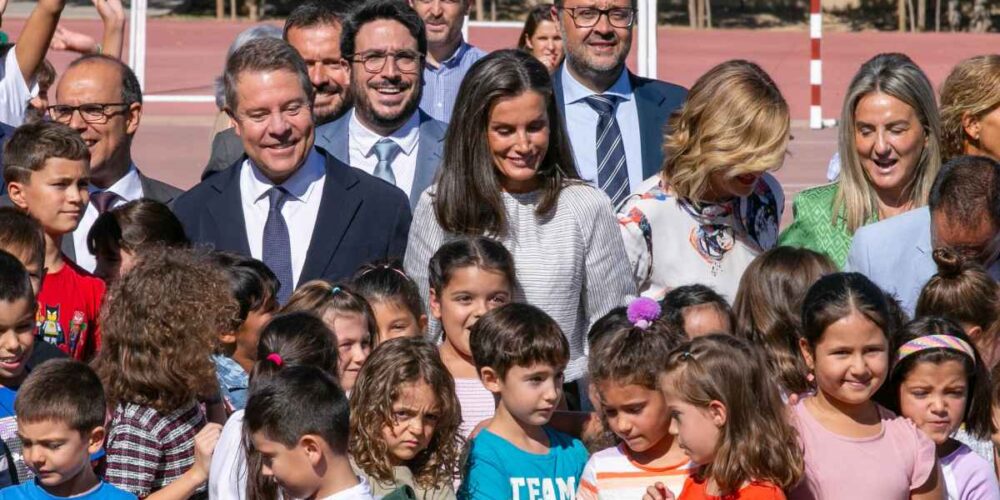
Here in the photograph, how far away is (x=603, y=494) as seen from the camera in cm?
454

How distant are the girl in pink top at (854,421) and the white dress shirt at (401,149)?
7.16 ft

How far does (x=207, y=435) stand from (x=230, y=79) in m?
1.65

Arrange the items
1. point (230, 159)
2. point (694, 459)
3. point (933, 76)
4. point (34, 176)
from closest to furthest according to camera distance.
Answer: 1. point (694, 459)
2. point (34, 176)
3. point (230, 159)
4. point (933, 76)

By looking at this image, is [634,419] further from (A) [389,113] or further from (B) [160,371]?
(A) [389,113]

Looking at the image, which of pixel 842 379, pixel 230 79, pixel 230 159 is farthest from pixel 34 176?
pixel 842 379

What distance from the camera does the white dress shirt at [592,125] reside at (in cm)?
621

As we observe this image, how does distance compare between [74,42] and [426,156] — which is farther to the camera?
[74,42]

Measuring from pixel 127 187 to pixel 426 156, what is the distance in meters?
1.16

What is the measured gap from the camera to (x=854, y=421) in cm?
454

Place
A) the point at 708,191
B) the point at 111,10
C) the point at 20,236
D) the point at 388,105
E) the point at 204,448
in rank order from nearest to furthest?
the point at 204,448 < the point at 20,236 < the point at 708,191 < the point at 388,105 < the point at 111,10

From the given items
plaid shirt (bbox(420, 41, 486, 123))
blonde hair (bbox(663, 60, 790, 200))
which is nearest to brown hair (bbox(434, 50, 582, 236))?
blonde hair (bbox(663, 60, 790, 200))

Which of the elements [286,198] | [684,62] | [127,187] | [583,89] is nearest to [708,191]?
[583,89]

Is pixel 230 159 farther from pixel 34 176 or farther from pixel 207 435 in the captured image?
pixel 207 435

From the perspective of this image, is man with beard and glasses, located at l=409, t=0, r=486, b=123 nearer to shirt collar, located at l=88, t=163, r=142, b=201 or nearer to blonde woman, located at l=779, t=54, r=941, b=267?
shirt collar, located at l=88, t=163, r=142, b=201
